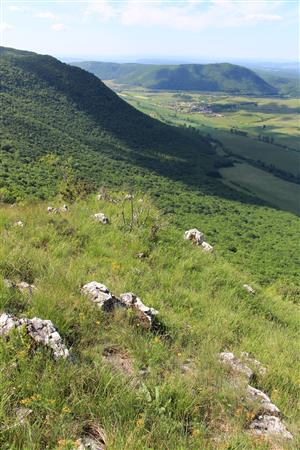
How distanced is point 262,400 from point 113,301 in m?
1.95

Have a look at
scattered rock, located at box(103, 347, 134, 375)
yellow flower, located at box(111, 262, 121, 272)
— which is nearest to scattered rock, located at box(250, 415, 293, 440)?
scattered rock, located at box(103, 347, 134, 375)

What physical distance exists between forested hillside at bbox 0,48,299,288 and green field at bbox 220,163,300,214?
5.37 meters

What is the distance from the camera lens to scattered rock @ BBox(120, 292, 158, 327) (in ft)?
15.0

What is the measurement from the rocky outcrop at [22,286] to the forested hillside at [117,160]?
6278 millimetres

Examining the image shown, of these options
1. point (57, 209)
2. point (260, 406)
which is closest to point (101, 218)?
point (57, 209)

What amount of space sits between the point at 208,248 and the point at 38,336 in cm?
604

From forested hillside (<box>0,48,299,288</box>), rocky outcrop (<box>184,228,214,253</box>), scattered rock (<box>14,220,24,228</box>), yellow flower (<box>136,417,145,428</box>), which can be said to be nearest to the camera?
yellow flower (<box>136,417,145,428</box>)

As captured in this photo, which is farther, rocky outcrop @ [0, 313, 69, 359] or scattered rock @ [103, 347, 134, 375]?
scattered rock @ [103, 347, 134, 375]

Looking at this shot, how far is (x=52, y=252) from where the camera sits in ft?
19.7

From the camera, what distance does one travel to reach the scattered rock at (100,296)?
15.0 feet

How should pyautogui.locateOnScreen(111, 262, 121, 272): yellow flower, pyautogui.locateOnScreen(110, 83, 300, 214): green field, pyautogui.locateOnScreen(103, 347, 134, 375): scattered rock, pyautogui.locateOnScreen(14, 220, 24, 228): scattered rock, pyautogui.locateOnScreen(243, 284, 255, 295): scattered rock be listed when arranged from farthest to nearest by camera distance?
pyautogui.locateOnScreen(110, 83, 300, 214): green field, pyautogui.locateOnScreen(243, 284, 255, 295): scattered rock, pyautogui.locateOnScreen(14, 220, 24, 228): scattered rock, pyautogui.locateOnScreen(111, 262, 121, 272): yellow flower, pyautogui.locateOnScreen(103, 347, 134, 375): scattered rock

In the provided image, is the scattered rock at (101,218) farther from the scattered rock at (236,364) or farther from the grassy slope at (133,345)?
the scattered rock at (236,364)

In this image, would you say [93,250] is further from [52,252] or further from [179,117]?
[179,117]

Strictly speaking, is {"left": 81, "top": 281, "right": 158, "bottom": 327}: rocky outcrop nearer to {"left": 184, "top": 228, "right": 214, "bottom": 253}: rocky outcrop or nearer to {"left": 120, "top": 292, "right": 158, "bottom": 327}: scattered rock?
{"left": 120, "top": 292, "right": 158, "bottom": 327}: scattered rock
